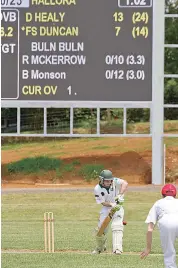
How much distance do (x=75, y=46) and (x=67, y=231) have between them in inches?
368

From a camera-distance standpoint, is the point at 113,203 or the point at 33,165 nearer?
the point at 113,203

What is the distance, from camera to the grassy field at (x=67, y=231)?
17391 mm

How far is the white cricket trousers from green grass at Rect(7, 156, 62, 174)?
95.5ft

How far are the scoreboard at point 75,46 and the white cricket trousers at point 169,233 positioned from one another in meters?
20.7

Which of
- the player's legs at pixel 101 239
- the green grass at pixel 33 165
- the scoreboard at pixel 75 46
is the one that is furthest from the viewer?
the green grass at pixel 33 165

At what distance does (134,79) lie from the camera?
33906 millimetres

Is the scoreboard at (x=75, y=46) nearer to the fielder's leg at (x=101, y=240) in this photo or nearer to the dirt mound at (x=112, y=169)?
the dirt mound at (x=112, y=169)

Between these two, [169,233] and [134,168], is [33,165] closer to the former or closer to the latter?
[134,168]

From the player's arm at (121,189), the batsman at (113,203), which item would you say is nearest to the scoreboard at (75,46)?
the batsman at (113,203)

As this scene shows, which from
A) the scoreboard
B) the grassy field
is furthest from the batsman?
the scoreboard

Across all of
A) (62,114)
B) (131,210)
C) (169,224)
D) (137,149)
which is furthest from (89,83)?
(169,224)

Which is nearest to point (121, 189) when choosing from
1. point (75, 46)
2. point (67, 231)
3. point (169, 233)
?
point (169, 233)

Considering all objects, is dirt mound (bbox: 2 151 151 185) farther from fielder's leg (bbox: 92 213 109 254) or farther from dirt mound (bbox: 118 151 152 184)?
fielder's leg (bbox: 92 213 109 254)

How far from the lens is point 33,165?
4316 cm
